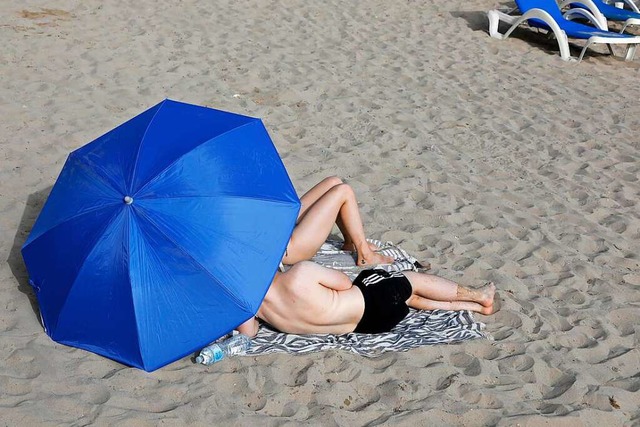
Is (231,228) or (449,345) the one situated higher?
(231,228)

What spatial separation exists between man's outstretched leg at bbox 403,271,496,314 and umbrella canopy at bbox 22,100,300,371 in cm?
89

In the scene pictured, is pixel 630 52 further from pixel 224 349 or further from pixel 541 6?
pixel 224 349

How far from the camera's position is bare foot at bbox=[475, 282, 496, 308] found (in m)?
3.93

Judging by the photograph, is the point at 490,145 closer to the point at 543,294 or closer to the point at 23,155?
the point at 543,294

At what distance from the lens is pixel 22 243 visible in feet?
14.0

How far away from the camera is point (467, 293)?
3.91 m

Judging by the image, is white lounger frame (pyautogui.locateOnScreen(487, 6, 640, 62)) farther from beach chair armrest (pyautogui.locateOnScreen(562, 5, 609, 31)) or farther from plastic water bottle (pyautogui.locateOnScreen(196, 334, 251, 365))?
plastic water bottle (pyautogui.locateOnScreen(196, 334, 251, 365))

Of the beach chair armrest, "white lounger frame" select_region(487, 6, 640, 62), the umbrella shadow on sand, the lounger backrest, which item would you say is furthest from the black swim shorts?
the beach chair armrest

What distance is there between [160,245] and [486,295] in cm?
183

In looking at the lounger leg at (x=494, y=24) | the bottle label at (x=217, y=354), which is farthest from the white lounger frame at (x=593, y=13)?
the bottle label at (x=217, y=354)

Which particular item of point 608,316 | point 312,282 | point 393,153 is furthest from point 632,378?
point 393,153

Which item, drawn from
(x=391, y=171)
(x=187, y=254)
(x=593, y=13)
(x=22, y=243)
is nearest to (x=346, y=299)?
(x=187, y=254)

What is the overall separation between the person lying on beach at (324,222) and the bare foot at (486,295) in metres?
0.63

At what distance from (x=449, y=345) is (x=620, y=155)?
3.48 meters
